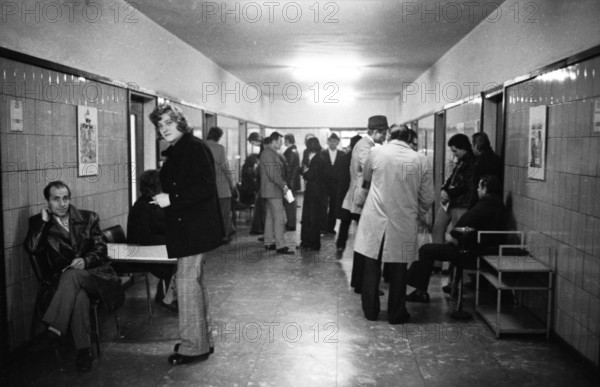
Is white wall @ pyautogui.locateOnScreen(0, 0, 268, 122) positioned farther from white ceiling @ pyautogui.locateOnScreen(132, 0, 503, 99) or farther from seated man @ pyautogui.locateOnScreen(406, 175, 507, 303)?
seated man @ pyautogui.locateOnScreen(406, 175, 507, 303)

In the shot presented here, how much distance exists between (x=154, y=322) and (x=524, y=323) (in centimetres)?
283

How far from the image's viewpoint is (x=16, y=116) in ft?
12.1

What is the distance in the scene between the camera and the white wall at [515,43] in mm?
3711

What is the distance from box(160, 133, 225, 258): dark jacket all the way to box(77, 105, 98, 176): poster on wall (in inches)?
58.1

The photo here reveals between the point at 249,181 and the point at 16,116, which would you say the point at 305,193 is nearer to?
the point at 249,181

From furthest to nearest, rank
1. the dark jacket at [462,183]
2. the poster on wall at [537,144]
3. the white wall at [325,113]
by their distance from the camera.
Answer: the white wall at [325,113] < the dark jacket at [462,183] < the poster on wall at [537,144]

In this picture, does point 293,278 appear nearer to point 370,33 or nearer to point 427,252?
point 427,252

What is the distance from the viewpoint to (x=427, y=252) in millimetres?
4727

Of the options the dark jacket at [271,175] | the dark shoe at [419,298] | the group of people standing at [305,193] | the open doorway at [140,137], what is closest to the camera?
the dark shoe at [419,298]

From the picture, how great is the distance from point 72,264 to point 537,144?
3.52 metres

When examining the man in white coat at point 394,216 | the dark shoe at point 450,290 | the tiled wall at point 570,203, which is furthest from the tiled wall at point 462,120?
the man in white coat at point 394,216

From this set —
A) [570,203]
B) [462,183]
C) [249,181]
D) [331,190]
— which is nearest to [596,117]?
[570,203]

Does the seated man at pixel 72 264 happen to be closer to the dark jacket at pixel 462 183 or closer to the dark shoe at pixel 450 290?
the dark shoe at pixel 450 290

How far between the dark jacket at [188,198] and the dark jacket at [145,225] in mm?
1103
